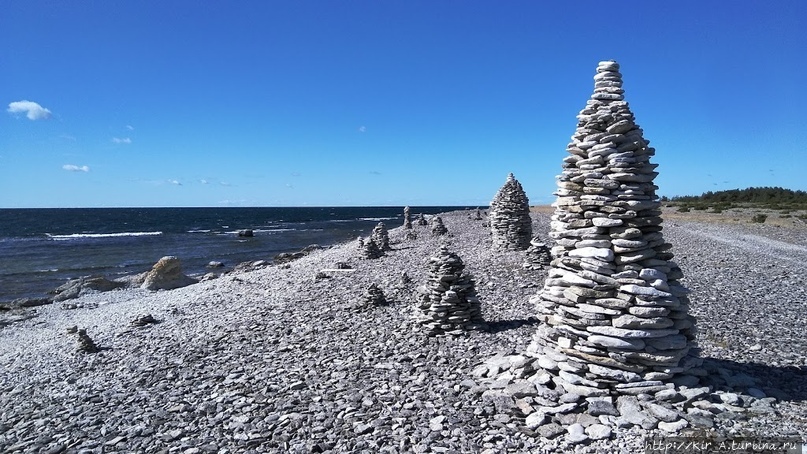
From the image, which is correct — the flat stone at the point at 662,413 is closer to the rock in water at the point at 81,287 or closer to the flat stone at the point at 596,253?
the flat stone at the point at 596,253

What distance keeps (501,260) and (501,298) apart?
6.97m

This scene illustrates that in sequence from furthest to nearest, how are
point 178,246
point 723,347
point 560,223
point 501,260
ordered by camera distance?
point 178,246
point 501,260
point 723,347
point 560,223

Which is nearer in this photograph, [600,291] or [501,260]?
[600,291]

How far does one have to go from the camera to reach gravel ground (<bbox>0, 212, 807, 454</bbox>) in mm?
6871

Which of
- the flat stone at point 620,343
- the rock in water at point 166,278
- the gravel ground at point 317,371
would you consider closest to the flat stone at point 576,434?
the gravel ground at point 317,371

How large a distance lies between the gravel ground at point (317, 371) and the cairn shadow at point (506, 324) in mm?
77

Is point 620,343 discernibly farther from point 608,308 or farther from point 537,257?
point 537,257

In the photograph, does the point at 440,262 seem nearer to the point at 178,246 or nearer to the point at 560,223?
the point at 560,223

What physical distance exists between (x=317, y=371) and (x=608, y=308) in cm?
600

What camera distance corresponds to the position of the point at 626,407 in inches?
249

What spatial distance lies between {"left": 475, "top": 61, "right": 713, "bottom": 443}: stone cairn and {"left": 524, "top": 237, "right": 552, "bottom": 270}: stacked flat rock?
1092 cm

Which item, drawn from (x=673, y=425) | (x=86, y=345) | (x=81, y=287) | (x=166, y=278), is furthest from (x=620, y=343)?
(x=81, y=287)

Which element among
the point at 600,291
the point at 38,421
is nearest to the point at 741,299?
the point at 600,291

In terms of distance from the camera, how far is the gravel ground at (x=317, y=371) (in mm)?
6871
